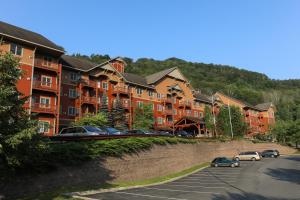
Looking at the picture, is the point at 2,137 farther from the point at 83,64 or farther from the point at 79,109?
the point at 83,64

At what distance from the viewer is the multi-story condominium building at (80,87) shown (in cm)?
4288

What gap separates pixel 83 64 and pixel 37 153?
38.2 metres

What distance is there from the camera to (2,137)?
15.9 m

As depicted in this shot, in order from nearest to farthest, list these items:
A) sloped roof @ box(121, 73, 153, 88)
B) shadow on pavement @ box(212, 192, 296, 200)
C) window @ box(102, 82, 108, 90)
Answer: shadow on pavement @ box(212, 192, 296, 200) → window @ box(102, 82, 108, 90) → sloped roof @ box(121, 73, 153, 88)

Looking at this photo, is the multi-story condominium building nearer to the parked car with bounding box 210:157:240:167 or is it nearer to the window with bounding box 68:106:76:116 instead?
the window with bounding box 68:106:76:116

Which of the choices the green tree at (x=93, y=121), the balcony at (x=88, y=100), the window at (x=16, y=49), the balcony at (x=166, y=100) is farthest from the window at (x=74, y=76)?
the balcony at (x=166, y=100)

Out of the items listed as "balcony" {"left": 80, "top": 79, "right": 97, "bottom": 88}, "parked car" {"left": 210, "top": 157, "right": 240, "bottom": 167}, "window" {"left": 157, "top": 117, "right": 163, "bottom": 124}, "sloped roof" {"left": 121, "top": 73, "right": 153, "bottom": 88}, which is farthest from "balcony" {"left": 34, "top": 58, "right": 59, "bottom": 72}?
"parked car" {"left": 210, "top": 157, "right": 240, "bottom": 167}

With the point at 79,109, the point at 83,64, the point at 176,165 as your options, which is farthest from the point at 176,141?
the point at 83,64

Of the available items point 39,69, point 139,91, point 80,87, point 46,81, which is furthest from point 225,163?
point 39,69

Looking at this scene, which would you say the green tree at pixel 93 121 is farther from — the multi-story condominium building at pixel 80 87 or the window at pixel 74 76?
the window at pixel 74 76

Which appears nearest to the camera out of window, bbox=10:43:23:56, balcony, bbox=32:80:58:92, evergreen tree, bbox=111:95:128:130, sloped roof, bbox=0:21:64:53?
sloped roof, bbox=0:21:64:53

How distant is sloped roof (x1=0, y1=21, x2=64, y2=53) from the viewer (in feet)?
135

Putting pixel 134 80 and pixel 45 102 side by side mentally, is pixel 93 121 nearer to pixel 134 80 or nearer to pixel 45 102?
pixel 45 102

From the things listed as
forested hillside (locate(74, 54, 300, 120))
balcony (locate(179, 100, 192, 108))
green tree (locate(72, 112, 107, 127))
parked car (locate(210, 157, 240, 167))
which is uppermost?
forested hillside (locate(74, 54, 300, 120))
